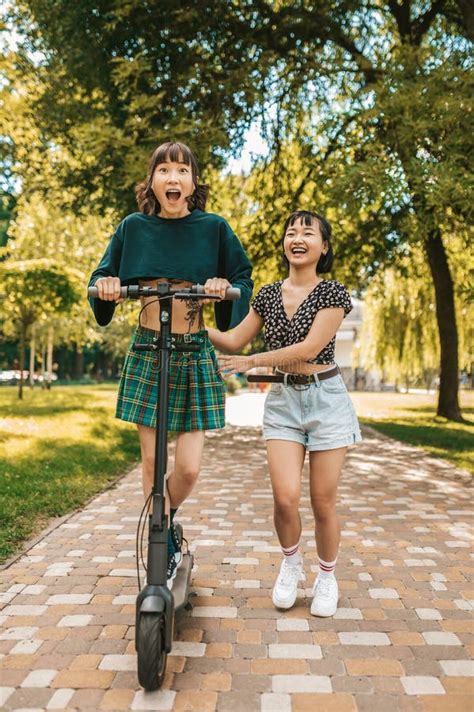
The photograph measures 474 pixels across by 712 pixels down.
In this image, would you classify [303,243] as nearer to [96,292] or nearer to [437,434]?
[96,292]

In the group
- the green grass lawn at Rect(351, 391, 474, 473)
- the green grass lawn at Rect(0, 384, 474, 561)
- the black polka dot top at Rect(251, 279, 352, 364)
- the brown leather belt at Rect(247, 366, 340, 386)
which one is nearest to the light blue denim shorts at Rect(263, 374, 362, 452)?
the brown leather belt at Rect(247, 366, 340, 386)

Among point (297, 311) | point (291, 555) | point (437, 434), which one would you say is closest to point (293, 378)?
point (297, 311)

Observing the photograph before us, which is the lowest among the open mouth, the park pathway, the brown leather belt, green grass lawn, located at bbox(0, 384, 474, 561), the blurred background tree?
the park pathway

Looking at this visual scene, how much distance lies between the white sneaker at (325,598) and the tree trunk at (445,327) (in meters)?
11.2

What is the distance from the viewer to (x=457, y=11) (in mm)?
11953

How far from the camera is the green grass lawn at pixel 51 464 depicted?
5.27m

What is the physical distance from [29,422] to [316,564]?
924 centimetres

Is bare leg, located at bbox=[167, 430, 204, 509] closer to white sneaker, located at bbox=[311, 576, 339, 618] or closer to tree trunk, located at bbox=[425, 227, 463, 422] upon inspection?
white sneaker, located at bbox=[311, 576, 339, 618]

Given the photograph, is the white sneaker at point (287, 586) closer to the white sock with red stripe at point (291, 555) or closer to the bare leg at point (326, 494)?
the white sock with red stripe at point (291, 555)

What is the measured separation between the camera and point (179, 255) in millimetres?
3203

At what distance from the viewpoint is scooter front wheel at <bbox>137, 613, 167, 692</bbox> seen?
2451mm

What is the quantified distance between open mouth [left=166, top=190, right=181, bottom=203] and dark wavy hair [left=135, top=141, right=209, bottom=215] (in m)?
0.10

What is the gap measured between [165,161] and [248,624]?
7.03 feet

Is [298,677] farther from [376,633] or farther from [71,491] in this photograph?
[71,491]
